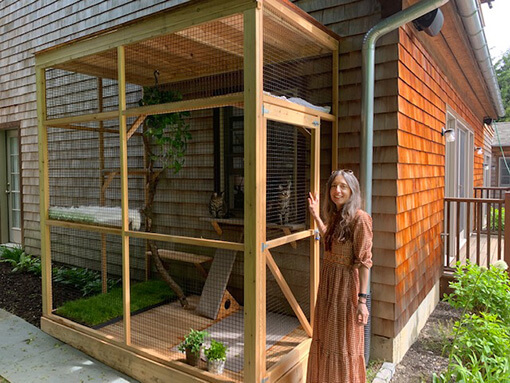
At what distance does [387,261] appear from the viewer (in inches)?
123

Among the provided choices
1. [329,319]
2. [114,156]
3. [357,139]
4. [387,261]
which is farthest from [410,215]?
[114,156]

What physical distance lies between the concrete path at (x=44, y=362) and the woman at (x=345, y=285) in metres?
1.63

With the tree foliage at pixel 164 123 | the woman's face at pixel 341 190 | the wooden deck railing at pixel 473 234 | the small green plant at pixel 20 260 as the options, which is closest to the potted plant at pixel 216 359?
the woman's face at pixel 341 190

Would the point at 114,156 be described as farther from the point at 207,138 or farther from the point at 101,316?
the point at 101,316

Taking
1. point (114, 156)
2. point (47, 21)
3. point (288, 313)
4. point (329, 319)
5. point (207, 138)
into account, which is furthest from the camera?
point (47, 21)

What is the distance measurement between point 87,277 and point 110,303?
1.43 metres

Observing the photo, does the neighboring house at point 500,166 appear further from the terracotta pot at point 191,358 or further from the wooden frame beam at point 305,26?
the terracotta pot at point 191,358

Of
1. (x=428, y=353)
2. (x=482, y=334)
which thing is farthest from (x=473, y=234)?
(x=482, y=334)

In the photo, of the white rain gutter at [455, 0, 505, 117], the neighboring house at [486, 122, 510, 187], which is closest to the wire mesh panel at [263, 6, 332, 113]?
the white rain gutter at [455, 0, 505, 117]

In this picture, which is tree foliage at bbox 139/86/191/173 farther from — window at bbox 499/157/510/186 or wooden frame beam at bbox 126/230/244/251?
window at bbox 499/157/510/186

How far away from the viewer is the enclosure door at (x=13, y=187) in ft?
24.0

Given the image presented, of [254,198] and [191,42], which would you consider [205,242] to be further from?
[191,42]

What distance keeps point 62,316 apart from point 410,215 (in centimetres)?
Answer: 349

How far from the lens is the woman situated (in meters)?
2.23
